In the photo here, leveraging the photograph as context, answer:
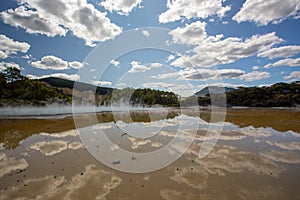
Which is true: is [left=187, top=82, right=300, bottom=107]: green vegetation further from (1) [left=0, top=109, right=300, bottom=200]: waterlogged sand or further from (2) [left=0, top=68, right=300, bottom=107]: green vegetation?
(1) [left=0, top=109, right=300, bottom=200]: waterlogged sand

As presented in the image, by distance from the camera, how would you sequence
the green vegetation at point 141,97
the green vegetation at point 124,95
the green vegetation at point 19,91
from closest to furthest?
the green vegetation at point 19,91
the green vegetation at point 124,95
the green vegetation at point 141,97

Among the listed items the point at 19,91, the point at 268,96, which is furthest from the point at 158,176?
the point at 268,96

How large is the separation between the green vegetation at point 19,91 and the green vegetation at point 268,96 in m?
47.5

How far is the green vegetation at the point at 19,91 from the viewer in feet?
69.8

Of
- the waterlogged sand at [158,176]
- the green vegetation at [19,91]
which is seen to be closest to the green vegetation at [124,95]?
Result: the green vegetation at [19,91]

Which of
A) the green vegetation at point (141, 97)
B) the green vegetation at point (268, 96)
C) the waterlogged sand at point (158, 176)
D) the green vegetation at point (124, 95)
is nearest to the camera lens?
the waterlogged sand at point (158, 176)

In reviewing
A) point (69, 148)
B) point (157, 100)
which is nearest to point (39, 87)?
point (69, 148)

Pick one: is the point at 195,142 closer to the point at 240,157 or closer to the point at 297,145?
the point at 240,157

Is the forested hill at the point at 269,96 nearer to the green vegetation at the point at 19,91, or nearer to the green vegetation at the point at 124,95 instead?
the green vegetation at the point at 124,95

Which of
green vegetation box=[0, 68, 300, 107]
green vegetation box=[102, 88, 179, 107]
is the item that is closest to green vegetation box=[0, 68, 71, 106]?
green vegetation box=[0, 68, 300, 107]

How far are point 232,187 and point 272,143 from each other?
465 centimetres

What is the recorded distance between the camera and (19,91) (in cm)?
2261

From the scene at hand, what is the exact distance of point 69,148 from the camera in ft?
20.6

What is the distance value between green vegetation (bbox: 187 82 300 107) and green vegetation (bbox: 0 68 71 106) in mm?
47455
